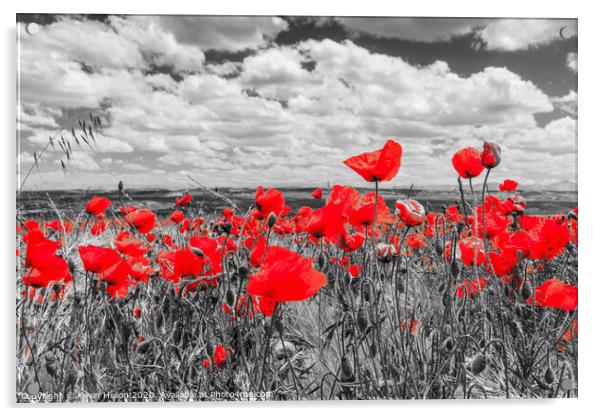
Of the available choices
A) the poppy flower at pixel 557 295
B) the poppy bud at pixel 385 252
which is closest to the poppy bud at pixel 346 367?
the poppy bud at pixel 385 252

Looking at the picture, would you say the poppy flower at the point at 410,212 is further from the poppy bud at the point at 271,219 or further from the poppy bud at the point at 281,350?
the poppy bud at the point at 281,350

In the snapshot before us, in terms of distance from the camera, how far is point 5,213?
2320mm

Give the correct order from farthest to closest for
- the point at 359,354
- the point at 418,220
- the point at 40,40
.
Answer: the point at 40,40 < the point at 359,354 < the point at 418,220

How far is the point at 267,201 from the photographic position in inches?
86.8

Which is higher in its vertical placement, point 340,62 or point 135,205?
point 340,62

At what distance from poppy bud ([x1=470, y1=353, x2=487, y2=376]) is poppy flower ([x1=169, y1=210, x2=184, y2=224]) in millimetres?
1280

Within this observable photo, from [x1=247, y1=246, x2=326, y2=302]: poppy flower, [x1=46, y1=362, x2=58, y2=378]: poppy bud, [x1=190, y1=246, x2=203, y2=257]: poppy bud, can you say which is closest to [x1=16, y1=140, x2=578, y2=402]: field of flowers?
[x1=46, y1=362, x2=58, y2=378]: poppy bud

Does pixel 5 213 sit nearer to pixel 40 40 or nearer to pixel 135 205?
pixel 135 205

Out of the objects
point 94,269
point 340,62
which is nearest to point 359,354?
point 94,269

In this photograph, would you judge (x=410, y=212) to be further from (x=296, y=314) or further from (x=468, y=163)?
(x=296, y=314)

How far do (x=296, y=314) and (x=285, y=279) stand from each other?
0.75 meters

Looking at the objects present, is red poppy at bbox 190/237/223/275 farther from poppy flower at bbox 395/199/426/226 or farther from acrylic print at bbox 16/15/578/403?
poppy flower at bbox 395/199/426/226

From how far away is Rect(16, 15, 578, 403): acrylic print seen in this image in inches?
87.3

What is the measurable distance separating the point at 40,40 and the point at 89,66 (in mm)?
215
